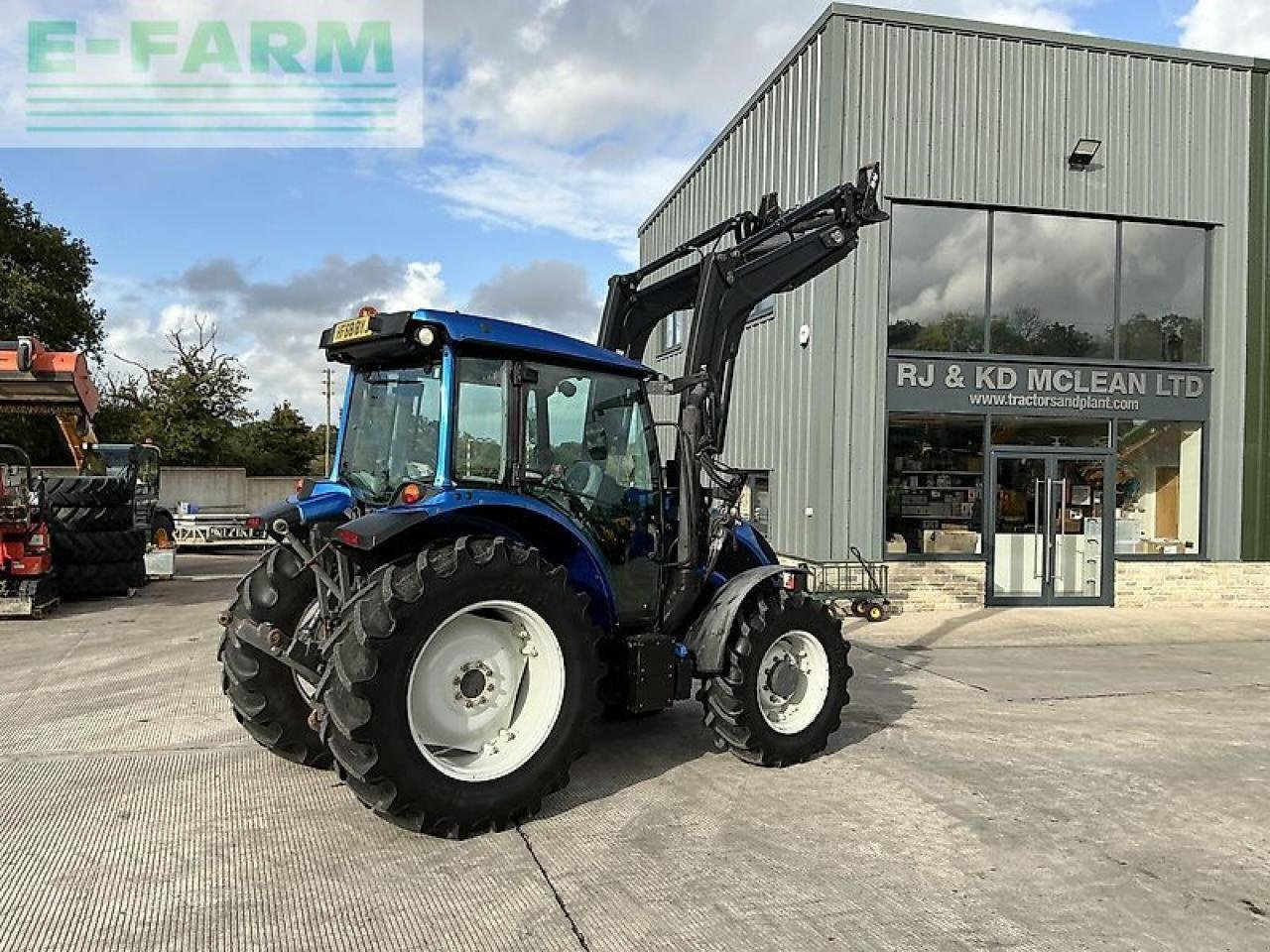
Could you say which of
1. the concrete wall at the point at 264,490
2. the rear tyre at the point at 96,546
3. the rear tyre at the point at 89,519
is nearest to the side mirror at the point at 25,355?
the rear tyre at the point at 89,519

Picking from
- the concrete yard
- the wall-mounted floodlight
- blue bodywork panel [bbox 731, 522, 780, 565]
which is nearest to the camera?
the concrete yard

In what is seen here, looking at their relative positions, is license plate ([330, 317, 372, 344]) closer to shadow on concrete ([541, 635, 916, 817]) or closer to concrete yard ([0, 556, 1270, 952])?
concrete yard ([0, 556, 1270, 952])

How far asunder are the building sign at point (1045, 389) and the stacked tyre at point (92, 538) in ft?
33.6

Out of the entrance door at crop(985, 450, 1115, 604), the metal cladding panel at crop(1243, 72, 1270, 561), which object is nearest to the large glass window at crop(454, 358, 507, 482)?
the entrance door at crop(985, 450, 1115, 604)

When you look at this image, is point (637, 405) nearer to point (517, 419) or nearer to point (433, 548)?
point (517, 419)

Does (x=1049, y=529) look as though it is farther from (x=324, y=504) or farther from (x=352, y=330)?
(x=352, y=330)

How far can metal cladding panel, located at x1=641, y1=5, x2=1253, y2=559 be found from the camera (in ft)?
40.3

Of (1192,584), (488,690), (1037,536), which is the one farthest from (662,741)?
(1192,584)

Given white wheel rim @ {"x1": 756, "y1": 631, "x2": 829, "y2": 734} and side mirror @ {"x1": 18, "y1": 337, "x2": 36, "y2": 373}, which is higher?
side mirror @ {"x1": 18, "y1": 337, "x2": 36, "y2": 373}

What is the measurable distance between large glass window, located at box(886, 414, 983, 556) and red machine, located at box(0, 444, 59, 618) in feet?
33.0

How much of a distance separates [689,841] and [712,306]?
10.5 feet

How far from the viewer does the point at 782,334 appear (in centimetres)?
1362

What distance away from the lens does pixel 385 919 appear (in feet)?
12.0

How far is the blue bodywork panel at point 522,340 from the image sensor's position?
→ 15.4 ft
